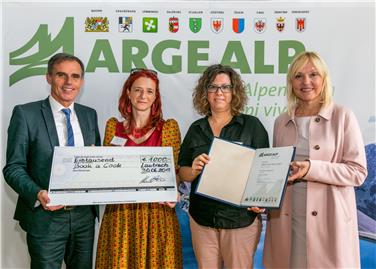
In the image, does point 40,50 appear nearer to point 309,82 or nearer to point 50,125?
point 50,125

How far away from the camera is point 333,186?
6.93 ft

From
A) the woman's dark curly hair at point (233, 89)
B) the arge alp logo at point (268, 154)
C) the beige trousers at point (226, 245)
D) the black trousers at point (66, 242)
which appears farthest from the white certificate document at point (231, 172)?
the black trousers at point (66, 242)

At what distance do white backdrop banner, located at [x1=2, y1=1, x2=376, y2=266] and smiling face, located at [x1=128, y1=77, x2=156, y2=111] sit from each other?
2.21 feet

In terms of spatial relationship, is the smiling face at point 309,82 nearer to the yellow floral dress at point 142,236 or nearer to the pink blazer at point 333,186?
the pink blazer at point 333,186

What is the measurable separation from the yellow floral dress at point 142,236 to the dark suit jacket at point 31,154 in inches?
14.8

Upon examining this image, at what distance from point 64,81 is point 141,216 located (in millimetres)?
955

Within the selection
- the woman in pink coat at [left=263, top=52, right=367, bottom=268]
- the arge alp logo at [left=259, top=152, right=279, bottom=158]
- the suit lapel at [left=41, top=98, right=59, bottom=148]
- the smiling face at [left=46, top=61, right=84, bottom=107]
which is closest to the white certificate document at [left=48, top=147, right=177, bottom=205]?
the suit lapel at [left=41, top=98, right=59, bottom=148]

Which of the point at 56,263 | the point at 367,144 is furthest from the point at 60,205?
the point at 367,144

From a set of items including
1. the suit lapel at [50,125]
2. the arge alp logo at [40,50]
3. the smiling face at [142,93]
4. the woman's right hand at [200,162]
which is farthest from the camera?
the arge alp logo at [40,50]

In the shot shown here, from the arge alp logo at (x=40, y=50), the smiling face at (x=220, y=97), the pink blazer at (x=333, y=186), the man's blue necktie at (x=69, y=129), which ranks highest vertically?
the arge alp logo at (x=40, y=50)

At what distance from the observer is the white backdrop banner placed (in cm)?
303

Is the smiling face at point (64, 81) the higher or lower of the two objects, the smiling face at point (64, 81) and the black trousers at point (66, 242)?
the higher

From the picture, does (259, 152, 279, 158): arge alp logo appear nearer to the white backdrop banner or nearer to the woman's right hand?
the woman's right hand

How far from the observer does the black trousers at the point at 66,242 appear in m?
2.23
